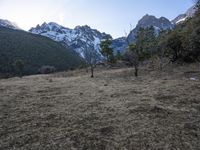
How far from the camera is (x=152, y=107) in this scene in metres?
13.9

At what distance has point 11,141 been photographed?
380 inches

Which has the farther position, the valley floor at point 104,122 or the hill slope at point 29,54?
the hill slope at point 29,54

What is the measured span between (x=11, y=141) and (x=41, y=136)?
1.12 m

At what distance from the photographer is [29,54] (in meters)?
158

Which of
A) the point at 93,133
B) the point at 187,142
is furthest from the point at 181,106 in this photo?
the point at 93,133

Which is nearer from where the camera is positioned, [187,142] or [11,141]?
[187,142]

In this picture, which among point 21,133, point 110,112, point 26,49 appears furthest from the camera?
point 26,49

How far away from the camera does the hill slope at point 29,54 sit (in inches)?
5360

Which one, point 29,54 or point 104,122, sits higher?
point 29,54

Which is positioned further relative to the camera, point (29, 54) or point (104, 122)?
point (29, 54)

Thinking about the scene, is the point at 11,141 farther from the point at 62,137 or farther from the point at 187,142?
the point at 187,142

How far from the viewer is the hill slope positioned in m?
136

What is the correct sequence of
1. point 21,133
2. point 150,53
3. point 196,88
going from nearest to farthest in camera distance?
point 21,133
point 196,88
point 150,53

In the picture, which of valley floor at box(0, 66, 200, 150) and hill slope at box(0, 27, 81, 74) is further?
hill slope at box(0, 27, 81, 74)
